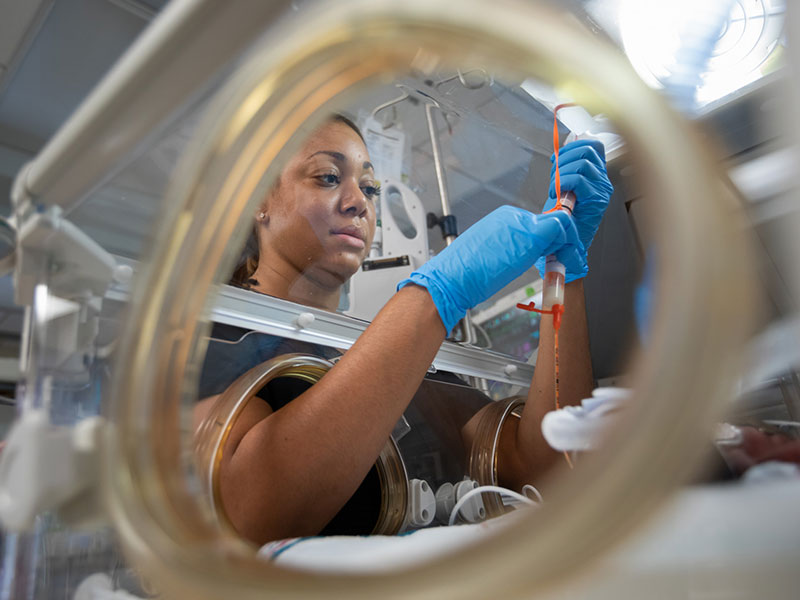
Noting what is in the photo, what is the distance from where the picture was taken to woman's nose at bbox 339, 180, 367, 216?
5.23 feet

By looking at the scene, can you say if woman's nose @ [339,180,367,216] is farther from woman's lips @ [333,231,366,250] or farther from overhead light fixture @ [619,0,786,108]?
overhead light fixture @ [619,0,786,108]

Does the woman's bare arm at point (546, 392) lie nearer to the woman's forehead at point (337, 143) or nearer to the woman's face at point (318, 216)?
the woman's face at point (318, 216)

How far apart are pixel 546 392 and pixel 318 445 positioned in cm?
76

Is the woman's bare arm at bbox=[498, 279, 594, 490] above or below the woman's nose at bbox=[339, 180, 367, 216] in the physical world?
below

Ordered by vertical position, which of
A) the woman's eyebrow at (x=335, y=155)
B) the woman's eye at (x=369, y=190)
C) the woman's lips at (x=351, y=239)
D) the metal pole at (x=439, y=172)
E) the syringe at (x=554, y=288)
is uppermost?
the metal pole at (x=439, y=172)

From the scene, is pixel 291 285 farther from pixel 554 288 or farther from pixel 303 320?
pixel 554 288

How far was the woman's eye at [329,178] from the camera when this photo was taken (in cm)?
156

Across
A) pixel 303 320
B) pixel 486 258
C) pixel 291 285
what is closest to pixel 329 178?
pixel 291 285

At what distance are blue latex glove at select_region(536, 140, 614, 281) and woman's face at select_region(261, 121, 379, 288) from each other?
0.59 m

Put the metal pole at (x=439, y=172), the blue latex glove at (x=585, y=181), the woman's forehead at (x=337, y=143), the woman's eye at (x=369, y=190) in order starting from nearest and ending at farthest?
the blue latex glove at (x=585, y=181) → the woman's forehead at (x=337, y=143) → the woman's eye at (x=369, y=190) → the metal pole at (x=439, y=172)

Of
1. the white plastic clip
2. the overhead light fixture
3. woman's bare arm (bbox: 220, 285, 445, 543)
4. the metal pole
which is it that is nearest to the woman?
woman's bare arm (bbox: 220, 285, 445, 543)

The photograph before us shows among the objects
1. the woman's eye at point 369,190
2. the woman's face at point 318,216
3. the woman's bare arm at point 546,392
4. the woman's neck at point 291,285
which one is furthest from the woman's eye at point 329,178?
the woman's bare arm at point 546,392

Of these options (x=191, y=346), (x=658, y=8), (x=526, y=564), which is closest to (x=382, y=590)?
(x=526, y=564)

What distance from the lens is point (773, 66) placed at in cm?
128
